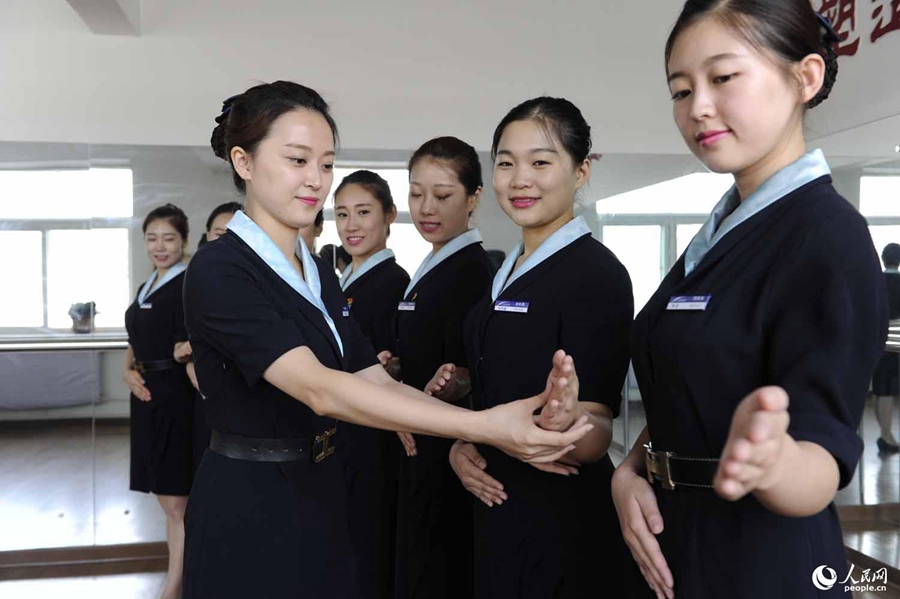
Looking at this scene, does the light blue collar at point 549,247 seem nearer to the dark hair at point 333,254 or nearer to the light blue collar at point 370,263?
the light blue collar at point 370,263

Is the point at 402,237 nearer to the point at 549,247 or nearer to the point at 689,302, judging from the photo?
the point at 549,247

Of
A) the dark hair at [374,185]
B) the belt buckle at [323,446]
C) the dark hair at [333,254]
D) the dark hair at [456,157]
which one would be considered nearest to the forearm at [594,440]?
the belt buckle at [323,446]

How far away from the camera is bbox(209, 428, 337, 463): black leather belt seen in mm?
1732

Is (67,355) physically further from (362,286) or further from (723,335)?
(723,335)

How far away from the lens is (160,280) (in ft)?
13.5

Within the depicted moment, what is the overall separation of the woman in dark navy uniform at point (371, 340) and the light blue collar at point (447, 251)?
33 centimetres

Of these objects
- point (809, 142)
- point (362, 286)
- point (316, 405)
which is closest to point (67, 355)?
point (362, 286)

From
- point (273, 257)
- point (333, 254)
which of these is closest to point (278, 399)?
point (273, 257)

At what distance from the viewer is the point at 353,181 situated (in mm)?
3570

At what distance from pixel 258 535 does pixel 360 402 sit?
0.37m

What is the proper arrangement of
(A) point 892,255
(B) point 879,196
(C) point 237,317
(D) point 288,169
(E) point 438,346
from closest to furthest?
(C) point 237,317, (D) point 288,169, (E) point 438,346, (A) point 892,255, (B) point 879,196

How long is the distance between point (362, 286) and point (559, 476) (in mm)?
1735

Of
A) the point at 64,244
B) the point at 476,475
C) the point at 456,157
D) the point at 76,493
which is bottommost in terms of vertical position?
the point at 76,493

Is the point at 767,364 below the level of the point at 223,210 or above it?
below
